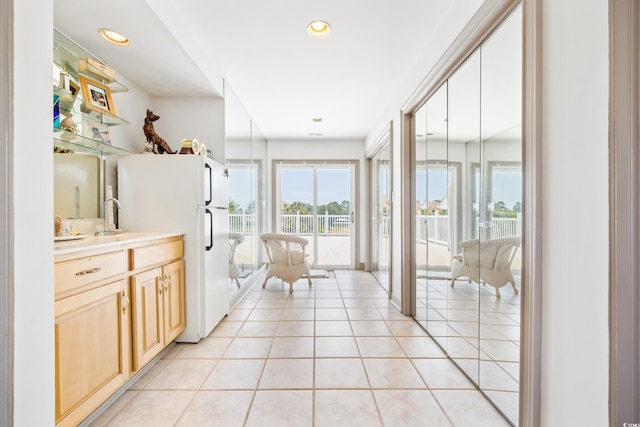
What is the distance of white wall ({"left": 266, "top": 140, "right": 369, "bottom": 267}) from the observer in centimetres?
577

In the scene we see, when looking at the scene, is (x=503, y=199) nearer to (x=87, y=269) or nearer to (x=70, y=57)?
(x=87, y=269)

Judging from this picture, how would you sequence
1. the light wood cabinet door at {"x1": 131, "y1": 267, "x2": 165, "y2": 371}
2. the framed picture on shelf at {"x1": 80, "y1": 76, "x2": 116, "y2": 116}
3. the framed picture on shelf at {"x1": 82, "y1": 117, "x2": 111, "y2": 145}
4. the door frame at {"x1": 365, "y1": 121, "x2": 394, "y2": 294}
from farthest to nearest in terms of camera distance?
the door frame at {"x1": 365, "y1": 121, "x2": 394, "y2": 294}
the framed picture on shelf at {"x1": 82, "y1": 117, "x2": 111, "y2": 145}
the framed picture on shelf at {"x1": 80, "y1": 76, "x2": 116, "y2": 116}
the light wood cabinet door at {"x1": 131, "y1": 267, "x2": 165, "y2": 371}

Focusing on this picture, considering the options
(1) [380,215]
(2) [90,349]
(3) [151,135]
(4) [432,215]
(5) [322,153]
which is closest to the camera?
(2) [90,349]

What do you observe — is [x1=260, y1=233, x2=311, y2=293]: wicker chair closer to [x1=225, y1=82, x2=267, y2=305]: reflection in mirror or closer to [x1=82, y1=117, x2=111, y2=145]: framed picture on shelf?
[x1=225, y1=82, x2=267, y2=305]: reflection in mirror

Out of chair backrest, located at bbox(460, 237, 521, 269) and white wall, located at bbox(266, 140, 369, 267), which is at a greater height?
white wall, located at bbox(266, 140, 369, 267)

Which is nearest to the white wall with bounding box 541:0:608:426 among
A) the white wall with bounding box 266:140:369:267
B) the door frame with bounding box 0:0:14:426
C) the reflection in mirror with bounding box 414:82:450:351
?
the reflection in mirror with bounding box 414:82:450:351

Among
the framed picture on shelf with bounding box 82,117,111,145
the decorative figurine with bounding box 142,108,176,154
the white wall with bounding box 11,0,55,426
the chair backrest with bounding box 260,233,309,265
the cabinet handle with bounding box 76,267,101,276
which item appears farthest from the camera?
the chair backrest with bounding box 260,233,309,265

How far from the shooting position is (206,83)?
9.01ft

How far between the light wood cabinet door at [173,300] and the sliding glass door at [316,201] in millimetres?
3409

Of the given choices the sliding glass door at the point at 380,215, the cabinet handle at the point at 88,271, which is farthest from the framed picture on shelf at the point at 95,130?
the sliding glass door at the point at 380,215

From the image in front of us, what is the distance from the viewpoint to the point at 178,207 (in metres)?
2.44

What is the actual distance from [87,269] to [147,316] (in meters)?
0.63

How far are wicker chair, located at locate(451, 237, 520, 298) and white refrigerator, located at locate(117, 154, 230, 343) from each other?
6.59 ft

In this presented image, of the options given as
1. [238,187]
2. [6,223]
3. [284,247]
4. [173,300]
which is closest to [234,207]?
[238,187]
